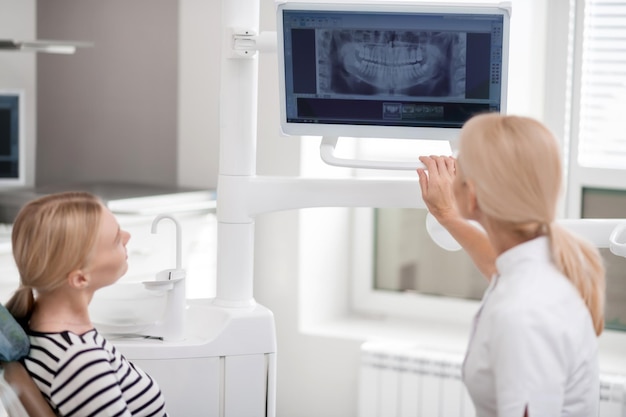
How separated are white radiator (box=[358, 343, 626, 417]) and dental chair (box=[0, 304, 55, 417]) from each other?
5.68 feet

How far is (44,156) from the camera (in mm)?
4000

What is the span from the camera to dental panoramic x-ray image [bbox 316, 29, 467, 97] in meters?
1.89

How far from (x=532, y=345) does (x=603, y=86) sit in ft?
6.51

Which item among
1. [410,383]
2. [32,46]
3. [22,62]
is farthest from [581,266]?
[22,62]

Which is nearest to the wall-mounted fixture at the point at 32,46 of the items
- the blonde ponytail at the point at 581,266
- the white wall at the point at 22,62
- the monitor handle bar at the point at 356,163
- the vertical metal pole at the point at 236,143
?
the white wall at the point at 22,62

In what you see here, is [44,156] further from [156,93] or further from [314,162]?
[314,162]

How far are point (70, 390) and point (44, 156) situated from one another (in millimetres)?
2574

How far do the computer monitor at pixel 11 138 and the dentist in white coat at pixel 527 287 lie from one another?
222 cm

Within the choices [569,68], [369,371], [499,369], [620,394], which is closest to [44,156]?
[369,371]

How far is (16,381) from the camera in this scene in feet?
5.22

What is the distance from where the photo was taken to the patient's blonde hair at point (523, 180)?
4.81ft

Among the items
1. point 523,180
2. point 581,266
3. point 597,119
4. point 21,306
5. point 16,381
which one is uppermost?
point 597,119

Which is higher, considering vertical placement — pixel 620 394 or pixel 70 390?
pixel 70 390

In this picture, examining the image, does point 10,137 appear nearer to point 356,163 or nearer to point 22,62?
point 22,62
